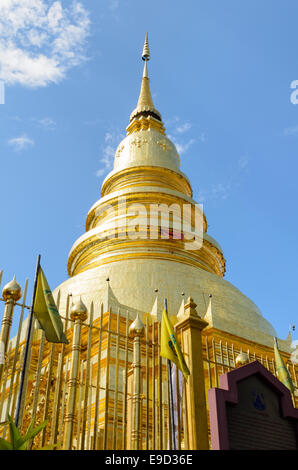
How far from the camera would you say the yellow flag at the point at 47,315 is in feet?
18.8

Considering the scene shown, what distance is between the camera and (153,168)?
65.0 ft

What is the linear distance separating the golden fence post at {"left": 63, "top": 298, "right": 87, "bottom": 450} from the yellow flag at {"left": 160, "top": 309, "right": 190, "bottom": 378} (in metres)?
1.08

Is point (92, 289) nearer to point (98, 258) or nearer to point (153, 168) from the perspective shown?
point (98, 258)

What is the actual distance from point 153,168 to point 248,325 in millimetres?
8687

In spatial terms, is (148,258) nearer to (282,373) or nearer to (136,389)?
(282,373)

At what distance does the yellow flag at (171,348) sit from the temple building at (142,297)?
26 cm

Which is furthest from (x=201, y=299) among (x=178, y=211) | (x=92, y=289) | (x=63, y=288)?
(x=178, y=211)

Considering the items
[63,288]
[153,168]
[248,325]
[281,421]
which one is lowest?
[281,421]

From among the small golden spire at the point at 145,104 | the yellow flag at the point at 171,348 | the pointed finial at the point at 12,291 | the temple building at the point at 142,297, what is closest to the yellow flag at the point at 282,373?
the temple building at the point at 142,297

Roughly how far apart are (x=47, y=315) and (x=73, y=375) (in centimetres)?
82

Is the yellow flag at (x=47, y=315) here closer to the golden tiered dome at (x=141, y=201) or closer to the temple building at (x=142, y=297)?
the temple building at (x=142, y=297)

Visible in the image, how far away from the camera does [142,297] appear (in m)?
12.9

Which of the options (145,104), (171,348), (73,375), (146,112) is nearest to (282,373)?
(171,348)
